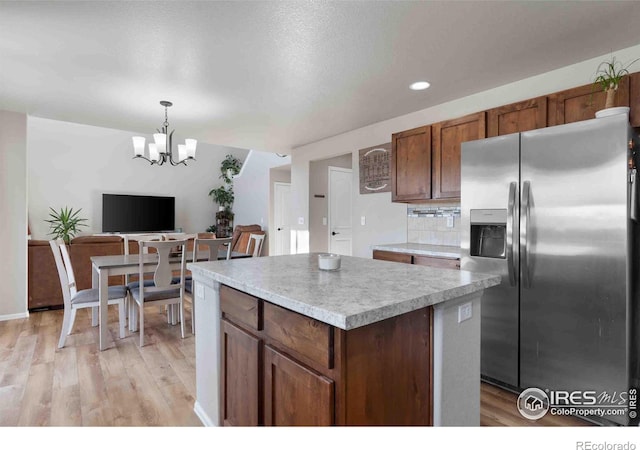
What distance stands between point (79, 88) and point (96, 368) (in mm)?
2437

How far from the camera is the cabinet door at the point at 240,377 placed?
142 centimetres

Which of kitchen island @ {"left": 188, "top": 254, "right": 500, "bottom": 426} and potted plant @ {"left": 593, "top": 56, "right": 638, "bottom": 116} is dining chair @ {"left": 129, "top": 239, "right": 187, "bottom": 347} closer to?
kitchen island @ {"left": 188, "top": 254, "right": 500, "bottom": 426}

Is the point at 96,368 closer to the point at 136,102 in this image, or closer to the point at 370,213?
the point at 136,102

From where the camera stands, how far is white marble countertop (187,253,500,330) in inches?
40.6

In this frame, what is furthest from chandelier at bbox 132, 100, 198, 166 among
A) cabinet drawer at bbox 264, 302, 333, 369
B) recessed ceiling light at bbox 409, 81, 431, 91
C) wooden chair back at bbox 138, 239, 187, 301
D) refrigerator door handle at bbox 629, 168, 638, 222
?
refrigerator door handle at bbox 629, 168, 638, 222

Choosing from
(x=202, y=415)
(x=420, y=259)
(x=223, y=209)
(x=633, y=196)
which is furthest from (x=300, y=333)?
(x=223, y=209)

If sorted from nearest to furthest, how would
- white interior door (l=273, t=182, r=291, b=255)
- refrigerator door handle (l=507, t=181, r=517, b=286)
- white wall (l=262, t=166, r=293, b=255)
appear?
refrigerator door handle (l=507, t=181, r=517, b=286)
white wall (l=262, t=166, r=293, b=255)
white interior door (l=273, t=182, r=291, b=255)

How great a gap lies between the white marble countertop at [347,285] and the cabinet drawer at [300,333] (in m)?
0.06

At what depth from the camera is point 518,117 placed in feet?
8.64

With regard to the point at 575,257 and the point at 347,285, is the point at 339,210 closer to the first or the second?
the point at 575,257

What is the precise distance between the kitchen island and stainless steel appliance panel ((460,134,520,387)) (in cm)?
86
